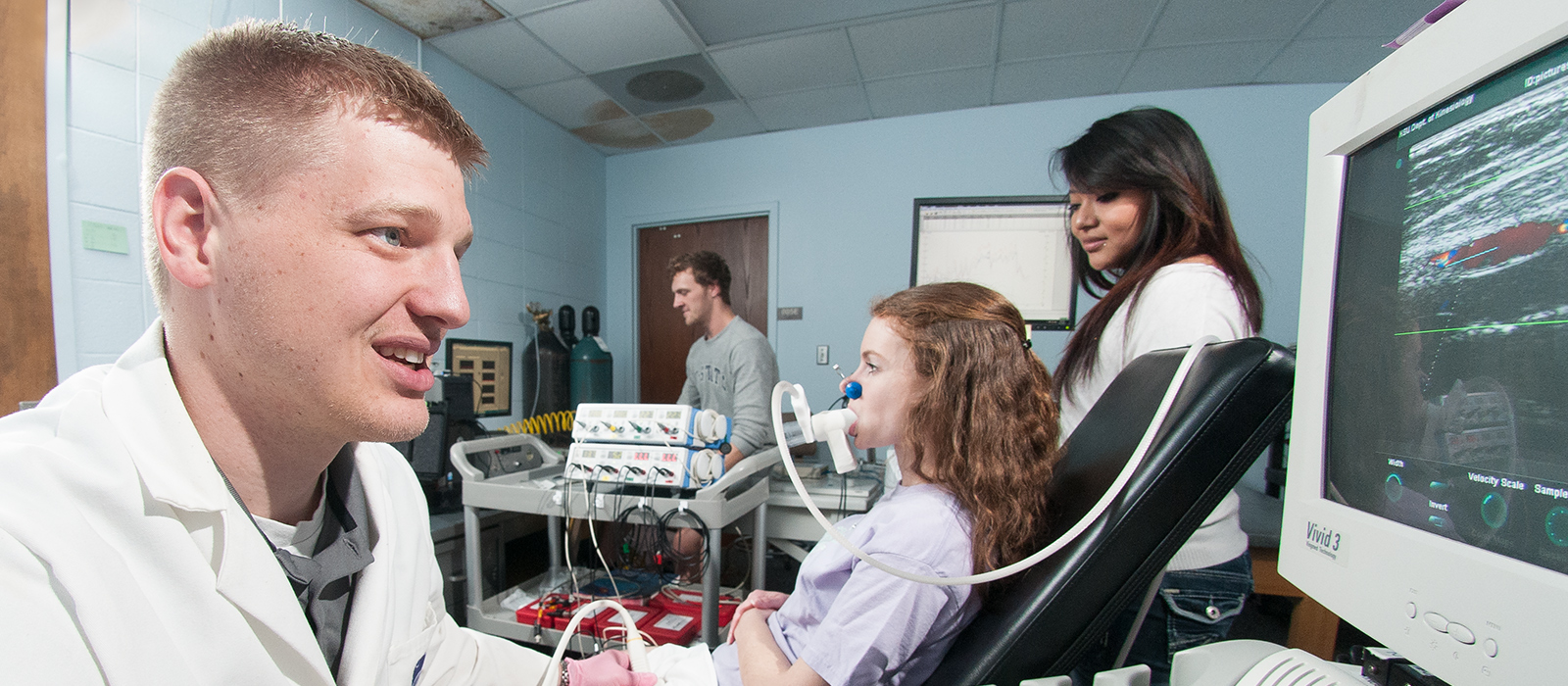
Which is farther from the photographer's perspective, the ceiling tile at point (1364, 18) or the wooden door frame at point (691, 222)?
the wooden door frame at point (691, 222)

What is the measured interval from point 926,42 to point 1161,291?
2137mm

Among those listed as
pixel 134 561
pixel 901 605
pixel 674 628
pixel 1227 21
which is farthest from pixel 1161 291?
pixel 1227 21

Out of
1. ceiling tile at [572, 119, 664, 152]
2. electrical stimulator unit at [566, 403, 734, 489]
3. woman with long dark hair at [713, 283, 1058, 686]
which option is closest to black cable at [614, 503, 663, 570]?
electrical stimulator unit at [566, 403, 734, 489]

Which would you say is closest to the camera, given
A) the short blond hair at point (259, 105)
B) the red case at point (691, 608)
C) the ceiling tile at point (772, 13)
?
the short blond hair at point (259, 105)

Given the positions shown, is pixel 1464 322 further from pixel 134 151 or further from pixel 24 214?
pixel 134 151

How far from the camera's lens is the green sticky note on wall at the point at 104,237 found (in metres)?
1.67

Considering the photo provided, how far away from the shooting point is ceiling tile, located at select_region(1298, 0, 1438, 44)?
7.59 feet

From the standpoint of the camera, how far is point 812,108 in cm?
330

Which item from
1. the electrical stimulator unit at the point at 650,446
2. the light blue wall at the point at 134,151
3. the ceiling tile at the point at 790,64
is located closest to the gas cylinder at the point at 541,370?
the light blue wall at the point at 134,151

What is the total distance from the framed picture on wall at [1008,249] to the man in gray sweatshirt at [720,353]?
1.18 metres

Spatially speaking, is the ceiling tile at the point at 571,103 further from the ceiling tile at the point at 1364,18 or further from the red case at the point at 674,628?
the ceiling tile at the point at 1364,18

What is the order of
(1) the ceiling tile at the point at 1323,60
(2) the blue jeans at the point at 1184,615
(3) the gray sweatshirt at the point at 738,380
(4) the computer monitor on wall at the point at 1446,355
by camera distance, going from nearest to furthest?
1. (4) the computer monitor on wall at the point at 1446,355
2. (2) the blue jeans at the point at 1184,615
3. (3) the gray sweatshirt at the point at 738,380
4. (1) the ceiling tile at the point at 1323,60

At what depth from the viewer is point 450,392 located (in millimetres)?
2383

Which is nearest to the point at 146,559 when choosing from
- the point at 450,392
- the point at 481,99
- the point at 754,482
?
the point at 754,482
